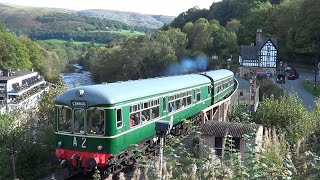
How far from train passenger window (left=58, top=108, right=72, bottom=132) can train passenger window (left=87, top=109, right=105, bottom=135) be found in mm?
630

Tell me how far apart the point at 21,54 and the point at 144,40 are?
68.2ft

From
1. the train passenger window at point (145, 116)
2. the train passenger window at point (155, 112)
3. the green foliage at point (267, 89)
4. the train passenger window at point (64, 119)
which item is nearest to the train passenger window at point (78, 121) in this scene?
the train passenger window at point (64, 119)

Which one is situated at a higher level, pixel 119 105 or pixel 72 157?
pixel 119 105

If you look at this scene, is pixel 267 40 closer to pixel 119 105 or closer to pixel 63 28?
pixel 119 105

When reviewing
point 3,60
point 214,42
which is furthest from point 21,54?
point 214,42

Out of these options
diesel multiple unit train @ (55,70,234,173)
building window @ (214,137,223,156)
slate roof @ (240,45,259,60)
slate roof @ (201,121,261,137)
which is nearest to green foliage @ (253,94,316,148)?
slate roof @ (201,121,261,137)

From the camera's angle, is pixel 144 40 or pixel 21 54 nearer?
pixel 144 40

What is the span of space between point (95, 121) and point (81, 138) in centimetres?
61

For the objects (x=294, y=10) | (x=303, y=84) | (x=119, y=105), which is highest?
(x=294, y=10)

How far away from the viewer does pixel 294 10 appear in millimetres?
58656

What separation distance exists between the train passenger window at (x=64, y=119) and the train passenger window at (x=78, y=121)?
17cm

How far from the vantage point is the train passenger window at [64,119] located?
1184 centimetres

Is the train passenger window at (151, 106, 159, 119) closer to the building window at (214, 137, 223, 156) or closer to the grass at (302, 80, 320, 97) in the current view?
the building window at (214, 137, 223, 156)

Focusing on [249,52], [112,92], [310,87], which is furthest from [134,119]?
[249,52]
